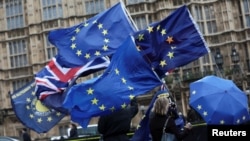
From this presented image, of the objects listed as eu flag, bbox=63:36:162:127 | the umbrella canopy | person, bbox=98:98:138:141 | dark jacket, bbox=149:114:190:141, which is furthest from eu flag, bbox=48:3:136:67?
dark jacket, bbox=149:114:190:141

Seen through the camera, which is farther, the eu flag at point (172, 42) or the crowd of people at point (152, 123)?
the eu flag at point (172, 42)

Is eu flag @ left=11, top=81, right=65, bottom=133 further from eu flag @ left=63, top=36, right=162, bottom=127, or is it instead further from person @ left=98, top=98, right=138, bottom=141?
person @ left=98, top=98, right=138, bottom=141

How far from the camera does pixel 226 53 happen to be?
107ft

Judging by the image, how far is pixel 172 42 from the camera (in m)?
9.50

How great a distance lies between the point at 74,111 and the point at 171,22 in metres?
2.73

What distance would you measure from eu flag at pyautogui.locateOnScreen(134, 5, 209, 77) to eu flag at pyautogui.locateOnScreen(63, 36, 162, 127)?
1.57 ft

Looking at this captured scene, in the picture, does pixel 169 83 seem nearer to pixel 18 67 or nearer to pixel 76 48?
pixel 18 67

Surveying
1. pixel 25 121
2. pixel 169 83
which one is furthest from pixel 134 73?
pixel 169 83

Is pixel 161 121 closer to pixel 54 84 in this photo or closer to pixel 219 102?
pixel 219 102

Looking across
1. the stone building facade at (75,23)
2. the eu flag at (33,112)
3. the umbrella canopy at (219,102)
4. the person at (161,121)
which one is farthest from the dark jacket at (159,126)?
the stone building facade at (75,23)

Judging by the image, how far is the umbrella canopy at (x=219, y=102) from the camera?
10.7 metres

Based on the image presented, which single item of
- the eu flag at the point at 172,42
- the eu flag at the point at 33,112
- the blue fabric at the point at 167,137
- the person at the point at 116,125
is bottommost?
the eu flag at the point at 33,112

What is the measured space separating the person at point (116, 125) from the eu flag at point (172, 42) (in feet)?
5.83

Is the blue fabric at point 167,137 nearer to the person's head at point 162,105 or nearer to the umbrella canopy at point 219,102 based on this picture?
the person's head at point 162,105
